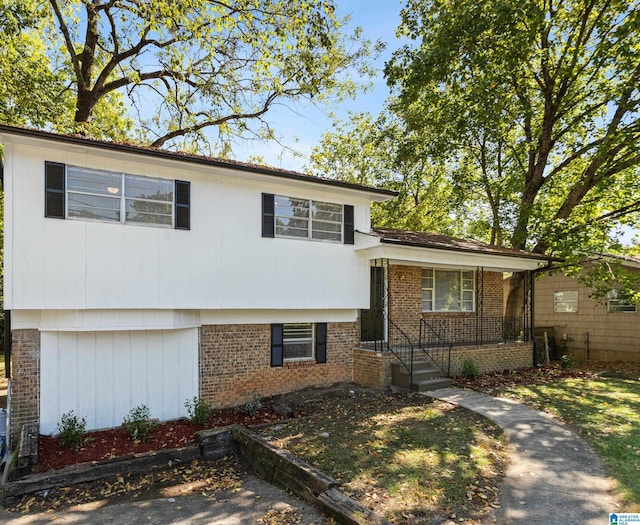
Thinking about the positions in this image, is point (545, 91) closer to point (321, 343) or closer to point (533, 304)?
point (533, 304)

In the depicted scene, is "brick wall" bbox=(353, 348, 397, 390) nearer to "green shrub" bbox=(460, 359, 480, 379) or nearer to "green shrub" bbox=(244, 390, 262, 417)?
"green shrub" bbox=(460, 359, 480, 379)

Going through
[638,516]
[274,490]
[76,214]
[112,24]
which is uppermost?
[112,24]

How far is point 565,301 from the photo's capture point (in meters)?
17.6

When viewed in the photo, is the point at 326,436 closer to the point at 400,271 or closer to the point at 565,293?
the point at 400,271

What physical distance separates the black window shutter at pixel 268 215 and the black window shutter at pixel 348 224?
206 centimetres

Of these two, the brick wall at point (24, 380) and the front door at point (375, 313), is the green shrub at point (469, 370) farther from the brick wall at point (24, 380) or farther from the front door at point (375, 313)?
the brick wall at point (24, 380)

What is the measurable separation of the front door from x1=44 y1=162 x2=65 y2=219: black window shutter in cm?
782

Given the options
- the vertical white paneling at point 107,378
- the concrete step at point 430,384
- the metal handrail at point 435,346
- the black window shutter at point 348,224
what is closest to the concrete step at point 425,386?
the concrete step at point 430,384

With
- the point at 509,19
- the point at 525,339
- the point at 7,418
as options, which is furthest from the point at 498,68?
the point at 7,418

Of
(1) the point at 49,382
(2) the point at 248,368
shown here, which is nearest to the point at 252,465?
(2) the point at 248,368

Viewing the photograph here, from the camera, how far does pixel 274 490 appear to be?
5.67 m

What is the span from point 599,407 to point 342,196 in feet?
24.3

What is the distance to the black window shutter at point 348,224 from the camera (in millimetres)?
10414

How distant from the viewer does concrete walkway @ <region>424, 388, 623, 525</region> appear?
13.9ft
